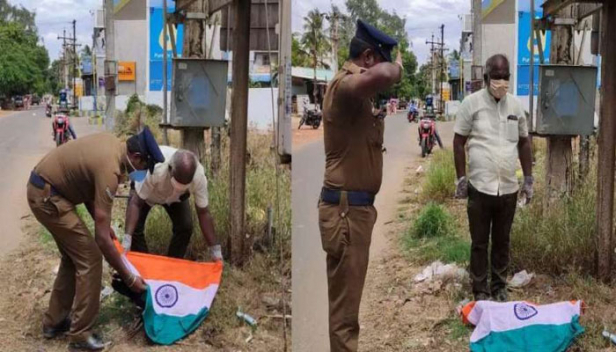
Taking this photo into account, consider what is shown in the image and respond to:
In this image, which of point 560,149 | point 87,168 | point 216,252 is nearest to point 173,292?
point 216,252

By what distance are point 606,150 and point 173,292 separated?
2655 mm

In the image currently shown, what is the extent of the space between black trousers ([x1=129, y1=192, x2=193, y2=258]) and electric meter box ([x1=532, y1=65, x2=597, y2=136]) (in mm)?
2181

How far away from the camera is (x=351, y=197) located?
2842mm

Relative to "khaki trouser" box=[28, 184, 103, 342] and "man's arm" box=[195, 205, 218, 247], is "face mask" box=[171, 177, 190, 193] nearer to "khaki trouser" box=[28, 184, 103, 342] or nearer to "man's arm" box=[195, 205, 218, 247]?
"man's arm" box=[195, 205, 218, 247]

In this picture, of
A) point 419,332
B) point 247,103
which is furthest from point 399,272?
point 247,103

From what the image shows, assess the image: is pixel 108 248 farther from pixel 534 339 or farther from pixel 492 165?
pixel 534 339

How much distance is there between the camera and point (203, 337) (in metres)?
3.96

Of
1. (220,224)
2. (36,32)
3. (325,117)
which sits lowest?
(220,224)

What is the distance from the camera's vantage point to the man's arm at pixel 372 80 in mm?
2555

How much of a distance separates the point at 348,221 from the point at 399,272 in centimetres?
177

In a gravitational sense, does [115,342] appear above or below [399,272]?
below

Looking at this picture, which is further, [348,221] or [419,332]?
[419,332]

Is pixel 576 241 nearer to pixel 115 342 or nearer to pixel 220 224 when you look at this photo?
pixel 220 224

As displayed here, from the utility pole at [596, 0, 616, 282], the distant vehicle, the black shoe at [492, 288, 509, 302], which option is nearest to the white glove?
the distant vehicle
